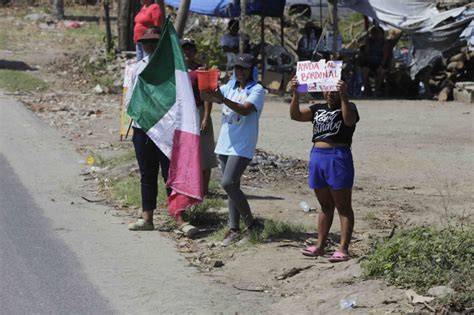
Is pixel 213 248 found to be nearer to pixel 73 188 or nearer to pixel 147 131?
pixel 147 131

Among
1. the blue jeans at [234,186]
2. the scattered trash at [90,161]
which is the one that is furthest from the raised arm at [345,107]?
the scattered trash at [90,161]

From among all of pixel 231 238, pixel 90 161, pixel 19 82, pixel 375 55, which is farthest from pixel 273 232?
pixel 19 82

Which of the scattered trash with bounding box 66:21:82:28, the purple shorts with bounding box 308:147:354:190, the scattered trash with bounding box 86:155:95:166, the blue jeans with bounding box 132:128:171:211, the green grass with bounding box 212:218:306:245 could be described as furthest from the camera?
the scattered trash with bounding box 66:21:82:28

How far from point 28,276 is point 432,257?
10.6 ft

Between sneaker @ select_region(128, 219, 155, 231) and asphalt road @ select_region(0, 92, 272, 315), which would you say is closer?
asphalt road @ select_region(0, 92, 272, 315)

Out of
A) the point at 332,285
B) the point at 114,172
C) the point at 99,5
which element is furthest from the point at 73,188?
the point at 99,5

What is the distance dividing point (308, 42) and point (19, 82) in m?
7.32

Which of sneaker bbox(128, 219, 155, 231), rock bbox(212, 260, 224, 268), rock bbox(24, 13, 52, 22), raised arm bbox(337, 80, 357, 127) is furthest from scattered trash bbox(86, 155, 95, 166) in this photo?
rock bbox(24, 13, 52, 22)

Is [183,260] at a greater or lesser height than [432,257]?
lesser

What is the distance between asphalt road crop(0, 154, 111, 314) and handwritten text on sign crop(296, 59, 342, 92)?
2.37 meters

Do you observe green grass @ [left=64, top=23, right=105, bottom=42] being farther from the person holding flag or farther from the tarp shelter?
the person holding flag

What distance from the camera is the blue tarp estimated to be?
72.9ft

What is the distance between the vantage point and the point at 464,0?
2439 cm

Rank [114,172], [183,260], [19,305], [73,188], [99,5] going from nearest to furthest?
[19,305] < [183,260] < [73,188] < [114,172] < [99,5]
